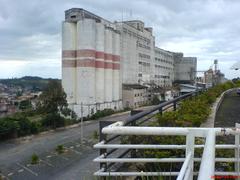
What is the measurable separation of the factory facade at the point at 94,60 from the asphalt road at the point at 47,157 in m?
14.2

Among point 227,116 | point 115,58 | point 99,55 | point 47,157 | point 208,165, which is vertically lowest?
point 47,157

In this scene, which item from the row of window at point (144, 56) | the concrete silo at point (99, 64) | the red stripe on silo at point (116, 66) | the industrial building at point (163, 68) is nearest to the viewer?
the concrete silo at point (99, 64)

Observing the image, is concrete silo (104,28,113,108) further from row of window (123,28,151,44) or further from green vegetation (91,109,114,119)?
row of window (123,28,151,44)

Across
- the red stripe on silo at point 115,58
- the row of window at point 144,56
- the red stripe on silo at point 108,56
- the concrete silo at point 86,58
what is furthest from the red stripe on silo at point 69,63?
the row of window at point 144,56

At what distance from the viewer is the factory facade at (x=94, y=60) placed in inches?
1704

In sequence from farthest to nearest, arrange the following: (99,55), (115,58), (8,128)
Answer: (115,58)
(99,55)
(8,128)

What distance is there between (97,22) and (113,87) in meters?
10.8

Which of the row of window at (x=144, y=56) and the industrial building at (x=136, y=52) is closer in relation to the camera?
the industrial building at (x=136, y=52)

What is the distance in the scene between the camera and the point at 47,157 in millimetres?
20906

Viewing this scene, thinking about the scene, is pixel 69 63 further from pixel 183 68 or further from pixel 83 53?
pixel 183 68

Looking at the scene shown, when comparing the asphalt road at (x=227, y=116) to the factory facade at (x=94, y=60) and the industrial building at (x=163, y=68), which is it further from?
the industrial building at (x=163, y=68)

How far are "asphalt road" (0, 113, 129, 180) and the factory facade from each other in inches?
559

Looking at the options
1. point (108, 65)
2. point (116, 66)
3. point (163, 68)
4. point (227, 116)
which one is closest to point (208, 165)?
point (227, 116)

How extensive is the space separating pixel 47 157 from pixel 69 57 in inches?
977
